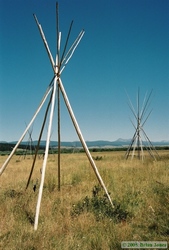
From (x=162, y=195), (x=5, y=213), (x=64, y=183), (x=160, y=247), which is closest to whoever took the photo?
(x=160, y=247)

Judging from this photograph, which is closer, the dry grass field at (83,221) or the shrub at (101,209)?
the dry grass field at (83,221)

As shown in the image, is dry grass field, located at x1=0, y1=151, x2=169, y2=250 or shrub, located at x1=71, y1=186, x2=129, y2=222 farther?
shrub, located at x1=71, y1=186, x2=129, y2=222

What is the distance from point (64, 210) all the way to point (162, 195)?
89.3 inches

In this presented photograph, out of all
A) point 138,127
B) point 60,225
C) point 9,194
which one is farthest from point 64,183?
point 138,127

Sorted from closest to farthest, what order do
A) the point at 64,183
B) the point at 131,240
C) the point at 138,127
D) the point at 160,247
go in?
the point at 160,247 → the point at 131,240 → the point at 64,183 → the point at 138,127

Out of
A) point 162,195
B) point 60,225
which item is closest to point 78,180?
point 162,195

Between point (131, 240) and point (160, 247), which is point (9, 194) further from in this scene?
point (160, 247)

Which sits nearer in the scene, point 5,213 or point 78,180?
point 5,213

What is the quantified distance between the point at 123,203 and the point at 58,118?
2462 mm

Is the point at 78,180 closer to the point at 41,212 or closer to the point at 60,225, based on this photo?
Result: the point at 41,212

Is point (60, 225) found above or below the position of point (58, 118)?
below

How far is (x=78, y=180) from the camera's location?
8.36m

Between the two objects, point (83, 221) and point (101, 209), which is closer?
point (83, 221)

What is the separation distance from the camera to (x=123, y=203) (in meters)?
5.10
